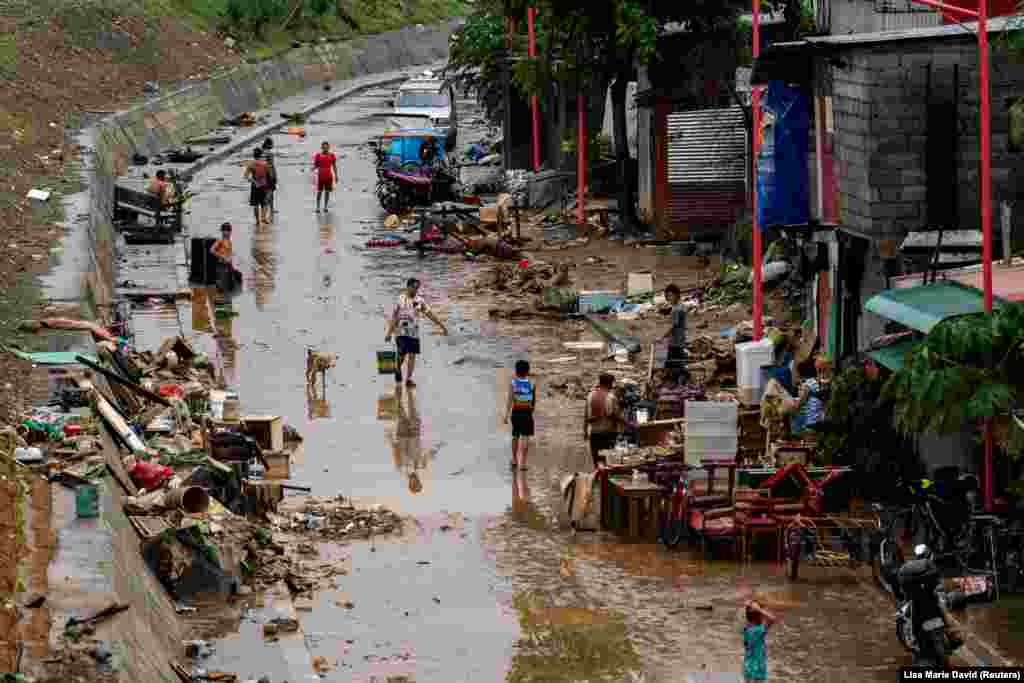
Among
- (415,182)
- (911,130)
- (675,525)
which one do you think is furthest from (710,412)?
(415,182)

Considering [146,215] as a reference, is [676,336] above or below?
below

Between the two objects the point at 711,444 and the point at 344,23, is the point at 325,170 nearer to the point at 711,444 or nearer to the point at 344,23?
the point at 711,444

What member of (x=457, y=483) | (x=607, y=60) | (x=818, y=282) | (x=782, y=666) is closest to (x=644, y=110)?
(x=607, y=60)

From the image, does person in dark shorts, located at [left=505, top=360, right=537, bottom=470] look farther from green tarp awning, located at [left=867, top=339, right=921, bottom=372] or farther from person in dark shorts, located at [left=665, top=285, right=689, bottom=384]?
green tarp awning, located at [left=867, top=339, right=921, bottom=372]

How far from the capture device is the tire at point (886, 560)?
16.3m

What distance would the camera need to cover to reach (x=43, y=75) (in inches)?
1887

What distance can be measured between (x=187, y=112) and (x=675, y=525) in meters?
37.6

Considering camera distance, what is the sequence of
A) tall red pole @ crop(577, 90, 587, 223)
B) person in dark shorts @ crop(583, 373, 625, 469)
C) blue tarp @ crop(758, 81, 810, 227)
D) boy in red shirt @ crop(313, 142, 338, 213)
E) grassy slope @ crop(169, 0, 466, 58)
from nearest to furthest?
person in dark shorts @ crop(583, 373, 625, 469)
blue tarp @ crop(758, 81, 810, 227)
tall red pole @ crop(577, 90, 587, 223)
boy in red shirt @ crop(313, 142, 338, 213)
grassy slope @ crop(169, 0, 466, 58)

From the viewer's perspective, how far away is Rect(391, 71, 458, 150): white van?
1978 inches

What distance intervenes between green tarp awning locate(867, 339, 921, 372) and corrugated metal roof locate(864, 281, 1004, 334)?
247 mm

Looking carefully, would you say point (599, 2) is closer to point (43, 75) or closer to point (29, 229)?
point (29, 229)

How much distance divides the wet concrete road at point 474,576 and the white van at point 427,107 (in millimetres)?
21799

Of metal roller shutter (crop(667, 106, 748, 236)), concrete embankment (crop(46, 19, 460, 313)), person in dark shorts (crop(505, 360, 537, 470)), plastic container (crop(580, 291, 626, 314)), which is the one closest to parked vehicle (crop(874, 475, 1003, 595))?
person in dark shorts (crop(505, 360, 537, 470))

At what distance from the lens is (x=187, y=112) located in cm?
5334
